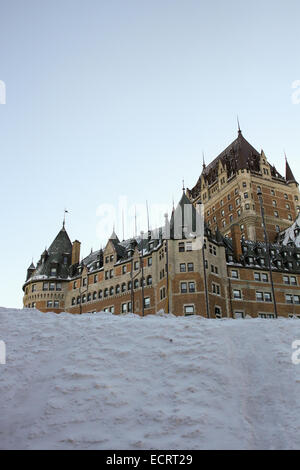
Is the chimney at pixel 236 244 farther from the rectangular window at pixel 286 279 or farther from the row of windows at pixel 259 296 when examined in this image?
the rectangular window at pixel 286 279

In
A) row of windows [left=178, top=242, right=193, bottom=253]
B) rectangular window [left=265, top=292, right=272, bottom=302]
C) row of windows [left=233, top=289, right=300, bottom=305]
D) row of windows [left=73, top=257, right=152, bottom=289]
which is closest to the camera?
row of windows [left=178, top=242, right=193, bottom=253]

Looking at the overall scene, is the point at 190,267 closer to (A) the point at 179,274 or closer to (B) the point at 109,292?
(A) the point at 179,274

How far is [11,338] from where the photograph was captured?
57.8 feet

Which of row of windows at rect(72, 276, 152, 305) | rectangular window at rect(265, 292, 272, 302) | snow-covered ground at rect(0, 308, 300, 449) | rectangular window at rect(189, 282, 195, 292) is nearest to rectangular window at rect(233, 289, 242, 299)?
rectangular window at rect(265, 292, 272, 302)

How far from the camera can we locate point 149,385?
14062 mm

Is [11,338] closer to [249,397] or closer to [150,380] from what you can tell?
[150,380]

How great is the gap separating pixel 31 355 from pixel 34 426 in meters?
4.61

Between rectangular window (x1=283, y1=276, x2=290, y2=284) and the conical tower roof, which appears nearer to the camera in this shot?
rectangular window (x1=283, y1=276, x2=290, y2=284)

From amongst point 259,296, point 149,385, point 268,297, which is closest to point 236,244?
point 259,296

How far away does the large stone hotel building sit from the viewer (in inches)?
1738

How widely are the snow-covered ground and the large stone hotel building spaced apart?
17.8m

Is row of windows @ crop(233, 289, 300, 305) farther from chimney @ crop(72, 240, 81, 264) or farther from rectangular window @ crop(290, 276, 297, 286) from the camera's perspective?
chimney @ crop(72, 240, 81, 264)

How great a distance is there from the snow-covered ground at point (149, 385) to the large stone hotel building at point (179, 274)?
17767 mm
